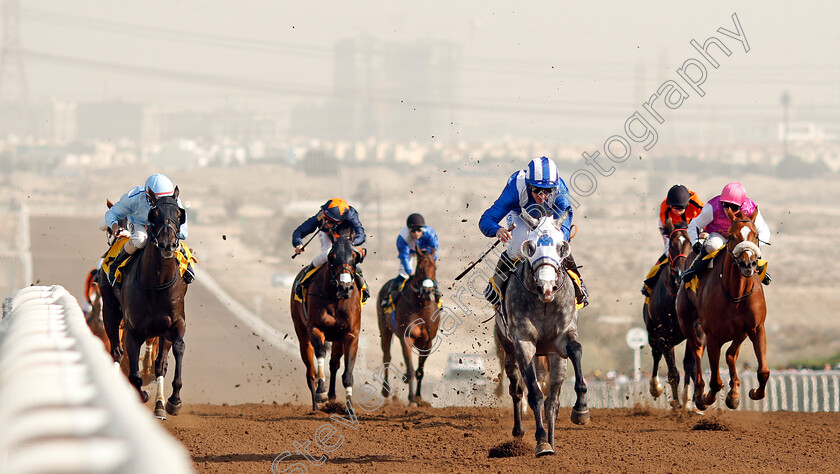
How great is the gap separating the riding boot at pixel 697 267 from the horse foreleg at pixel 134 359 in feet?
20.7

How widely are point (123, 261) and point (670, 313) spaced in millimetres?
7149

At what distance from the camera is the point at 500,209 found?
35.9 feet

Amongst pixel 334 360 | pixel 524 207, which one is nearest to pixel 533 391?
pixel 524 207

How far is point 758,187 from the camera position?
3477 inches

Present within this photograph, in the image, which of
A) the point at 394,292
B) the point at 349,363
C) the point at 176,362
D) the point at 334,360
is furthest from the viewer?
the point at 394,292

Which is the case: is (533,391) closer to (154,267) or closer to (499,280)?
(499,280)

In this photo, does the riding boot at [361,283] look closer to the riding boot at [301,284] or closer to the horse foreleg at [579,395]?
the riding boot at [301,284]

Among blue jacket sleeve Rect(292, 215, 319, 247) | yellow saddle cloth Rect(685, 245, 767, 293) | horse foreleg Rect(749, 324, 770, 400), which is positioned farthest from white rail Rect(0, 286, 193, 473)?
blue jacket sleeve Rect(292, 215, 319, 247)

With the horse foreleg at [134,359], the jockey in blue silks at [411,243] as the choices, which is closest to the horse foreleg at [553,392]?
the horse foreleg at [134,359]

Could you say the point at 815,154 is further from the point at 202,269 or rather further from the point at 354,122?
→ the point at 354,122

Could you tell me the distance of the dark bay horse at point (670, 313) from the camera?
45.7ft

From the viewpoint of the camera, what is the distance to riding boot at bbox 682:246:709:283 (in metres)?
12.5

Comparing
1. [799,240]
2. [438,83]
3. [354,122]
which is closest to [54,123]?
[354,122]

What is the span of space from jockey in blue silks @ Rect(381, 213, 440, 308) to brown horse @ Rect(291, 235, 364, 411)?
2288 mm
